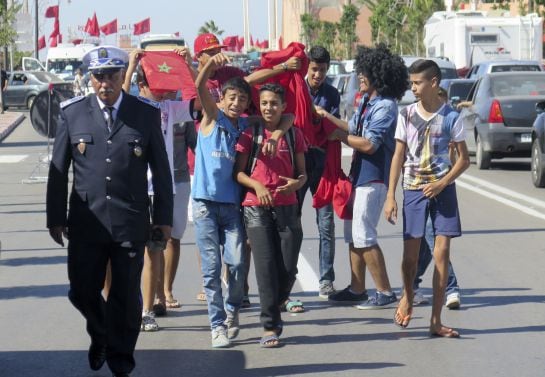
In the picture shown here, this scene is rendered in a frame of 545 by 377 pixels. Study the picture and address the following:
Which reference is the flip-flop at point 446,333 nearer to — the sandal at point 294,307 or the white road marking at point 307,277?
Answer: the sandal at point 294,307

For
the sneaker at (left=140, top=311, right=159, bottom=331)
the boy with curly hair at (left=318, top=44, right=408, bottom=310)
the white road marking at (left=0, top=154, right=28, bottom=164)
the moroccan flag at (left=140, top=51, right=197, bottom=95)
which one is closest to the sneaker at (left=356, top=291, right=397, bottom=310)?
the boy with curly hair at (left=318, top=44, right=408, bottom=310)

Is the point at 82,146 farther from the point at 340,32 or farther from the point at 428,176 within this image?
the point at 340,32

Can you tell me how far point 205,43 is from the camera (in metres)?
9.39

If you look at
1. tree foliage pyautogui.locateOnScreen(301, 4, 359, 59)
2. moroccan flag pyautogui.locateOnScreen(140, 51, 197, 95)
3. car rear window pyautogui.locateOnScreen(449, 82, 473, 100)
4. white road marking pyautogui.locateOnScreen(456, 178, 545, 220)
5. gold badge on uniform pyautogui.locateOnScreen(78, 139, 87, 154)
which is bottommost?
white road marking pyautogui.locateOnScreen(456, 178, 545, 220)

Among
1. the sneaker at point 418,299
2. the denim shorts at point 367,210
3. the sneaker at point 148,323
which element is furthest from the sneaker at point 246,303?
the sneaker at point 418,299

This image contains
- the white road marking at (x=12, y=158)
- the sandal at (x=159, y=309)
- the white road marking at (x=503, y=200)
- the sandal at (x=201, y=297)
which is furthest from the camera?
the white road marking at (x=12, y=158)

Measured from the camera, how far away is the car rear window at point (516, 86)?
23.1 meters

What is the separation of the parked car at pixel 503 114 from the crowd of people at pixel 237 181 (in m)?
11.8

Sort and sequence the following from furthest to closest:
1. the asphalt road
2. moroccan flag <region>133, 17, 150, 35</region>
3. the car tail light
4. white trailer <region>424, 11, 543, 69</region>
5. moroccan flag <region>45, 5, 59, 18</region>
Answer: moroccan flag <region>45, 5, 59, 18</region>
moroccan flag <region>133, 17, 150, 35</region>
white trailer <region>424, 11, 543, 69</region>
the car tail light
the asphalt road


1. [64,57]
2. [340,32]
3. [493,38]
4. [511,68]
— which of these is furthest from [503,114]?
[340,32]

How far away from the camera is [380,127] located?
32.0 ft

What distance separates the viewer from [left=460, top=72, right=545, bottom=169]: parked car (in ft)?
72.1

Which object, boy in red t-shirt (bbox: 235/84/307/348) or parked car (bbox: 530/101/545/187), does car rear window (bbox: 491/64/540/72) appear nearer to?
parked car (bbox: 530/101/545/187)

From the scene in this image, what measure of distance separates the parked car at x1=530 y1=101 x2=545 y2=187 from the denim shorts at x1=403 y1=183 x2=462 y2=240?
10205mm
